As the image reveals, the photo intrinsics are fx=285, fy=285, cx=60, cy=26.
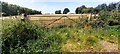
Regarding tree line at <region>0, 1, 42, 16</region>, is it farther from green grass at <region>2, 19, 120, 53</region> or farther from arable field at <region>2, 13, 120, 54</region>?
green grass at <region>2, 19, 120, 53</region>

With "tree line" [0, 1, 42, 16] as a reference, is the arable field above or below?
below

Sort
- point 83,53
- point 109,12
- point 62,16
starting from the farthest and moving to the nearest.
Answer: point 109,12
point 62,16
point 83,53

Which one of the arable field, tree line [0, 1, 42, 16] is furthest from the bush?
tree line [0, 1, 42, 16]

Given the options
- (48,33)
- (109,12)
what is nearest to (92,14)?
(109,12)

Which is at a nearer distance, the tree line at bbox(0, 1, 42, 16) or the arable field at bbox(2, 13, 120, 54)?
the arable field at bbox(2, 13, 120, 54)

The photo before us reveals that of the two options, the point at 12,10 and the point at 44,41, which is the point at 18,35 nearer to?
the point at 44,41

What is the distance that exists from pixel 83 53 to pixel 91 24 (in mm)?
3028

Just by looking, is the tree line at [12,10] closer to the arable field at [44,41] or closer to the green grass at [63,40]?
the arable field at [44,41]

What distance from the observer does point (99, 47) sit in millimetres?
5719

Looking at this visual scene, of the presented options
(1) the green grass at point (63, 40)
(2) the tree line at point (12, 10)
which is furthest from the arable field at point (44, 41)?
(2) the tree line at point (12, 10)

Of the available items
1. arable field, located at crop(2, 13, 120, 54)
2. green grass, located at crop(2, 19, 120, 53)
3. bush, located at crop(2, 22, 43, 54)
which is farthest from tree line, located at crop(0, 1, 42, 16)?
bush, located at crop(2, 22, 43, 54)

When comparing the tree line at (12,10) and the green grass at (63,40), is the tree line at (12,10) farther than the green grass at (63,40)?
Yes

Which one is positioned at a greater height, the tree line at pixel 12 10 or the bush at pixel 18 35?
the tree line at pixel 12 10

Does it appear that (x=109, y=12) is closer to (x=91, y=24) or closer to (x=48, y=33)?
(x=91, y=24)
